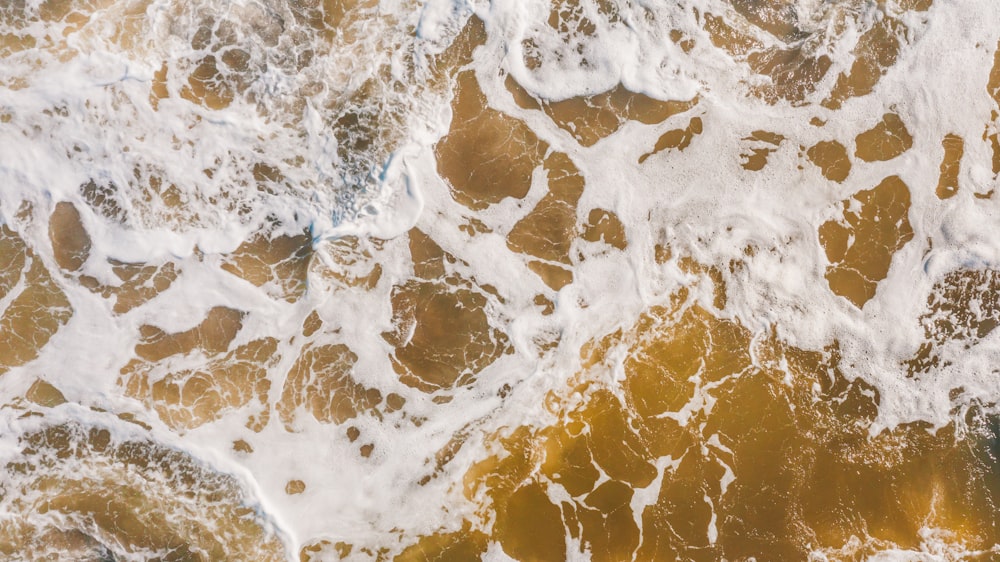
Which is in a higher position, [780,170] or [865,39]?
[865,39]

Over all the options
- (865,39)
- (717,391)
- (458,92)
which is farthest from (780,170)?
(458,92)

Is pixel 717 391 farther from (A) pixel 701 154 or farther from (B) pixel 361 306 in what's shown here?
(B) pixel 361 306

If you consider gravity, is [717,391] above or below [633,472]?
above

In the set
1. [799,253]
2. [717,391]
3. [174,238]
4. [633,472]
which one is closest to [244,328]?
[174,238]

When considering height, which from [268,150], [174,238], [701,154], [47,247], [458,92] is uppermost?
[701,154]

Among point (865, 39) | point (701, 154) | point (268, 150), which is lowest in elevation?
point (268, 150)

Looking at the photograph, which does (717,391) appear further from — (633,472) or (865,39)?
(865,39)
